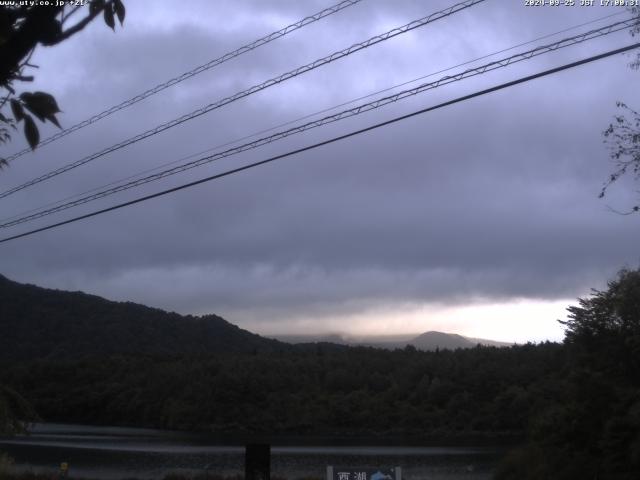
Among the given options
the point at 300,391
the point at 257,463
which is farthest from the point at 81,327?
the point at 257,463

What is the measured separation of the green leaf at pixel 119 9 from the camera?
168 inches

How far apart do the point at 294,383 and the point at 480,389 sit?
25194 mm

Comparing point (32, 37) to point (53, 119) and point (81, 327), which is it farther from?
point (81, 327)

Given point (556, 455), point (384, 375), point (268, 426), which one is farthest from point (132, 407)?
point (556, 455)

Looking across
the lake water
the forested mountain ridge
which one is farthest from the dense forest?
the lake water

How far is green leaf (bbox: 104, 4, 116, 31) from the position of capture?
4.25 meters

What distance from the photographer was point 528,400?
2601 inches

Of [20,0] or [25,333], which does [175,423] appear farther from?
[20,0]

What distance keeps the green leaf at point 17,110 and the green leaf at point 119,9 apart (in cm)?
74

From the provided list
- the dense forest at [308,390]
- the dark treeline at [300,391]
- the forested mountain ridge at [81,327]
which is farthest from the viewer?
the dark treeline at [300,391]

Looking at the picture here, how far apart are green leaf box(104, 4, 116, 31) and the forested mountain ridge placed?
212ft

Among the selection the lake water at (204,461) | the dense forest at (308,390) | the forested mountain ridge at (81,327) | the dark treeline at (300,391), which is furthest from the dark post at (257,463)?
the dark treeline at (300,391)

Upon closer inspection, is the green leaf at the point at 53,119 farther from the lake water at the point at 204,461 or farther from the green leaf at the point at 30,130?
the lake water at the point at 204,461

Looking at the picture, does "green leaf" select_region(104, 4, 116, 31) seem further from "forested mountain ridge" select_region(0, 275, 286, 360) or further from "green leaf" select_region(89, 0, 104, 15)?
"forested mountain ridge" select_region(0, 275, 286, 360)
